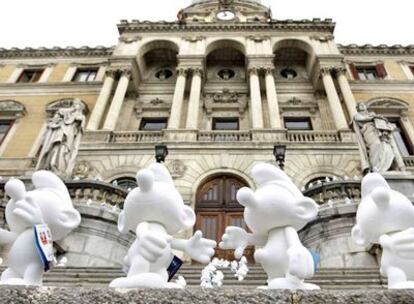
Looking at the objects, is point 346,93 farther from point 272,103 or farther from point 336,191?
point 336,191

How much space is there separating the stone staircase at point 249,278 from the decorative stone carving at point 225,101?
14.0m

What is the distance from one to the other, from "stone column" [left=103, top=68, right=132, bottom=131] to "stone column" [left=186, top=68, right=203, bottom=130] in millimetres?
3760

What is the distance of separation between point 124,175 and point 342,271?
10.5 m

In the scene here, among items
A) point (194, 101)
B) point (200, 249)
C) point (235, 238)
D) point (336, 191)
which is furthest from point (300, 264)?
point (194, 101)

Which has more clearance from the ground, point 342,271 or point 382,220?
point 342,271

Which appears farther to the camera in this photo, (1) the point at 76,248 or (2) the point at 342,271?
(1) the point at 76,248

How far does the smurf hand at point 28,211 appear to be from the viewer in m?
3.42

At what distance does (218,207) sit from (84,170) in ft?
19.7

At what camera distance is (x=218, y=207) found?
46.0 feet

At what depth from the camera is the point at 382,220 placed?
10.7 ft

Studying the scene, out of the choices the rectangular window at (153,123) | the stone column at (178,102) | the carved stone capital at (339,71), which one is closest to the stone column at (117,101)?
the rectangular window at (153,123)

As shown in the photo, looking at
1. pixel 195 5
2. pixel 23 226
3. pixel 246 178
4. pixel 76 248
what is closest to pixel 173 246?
pixel 23 226

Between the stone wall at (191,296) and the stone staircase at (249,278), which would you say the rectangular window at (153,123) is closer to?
the stone staircase at (249,278)

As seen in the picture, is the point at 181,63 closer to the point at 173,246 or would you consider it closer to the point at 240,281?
the point at 240,281
